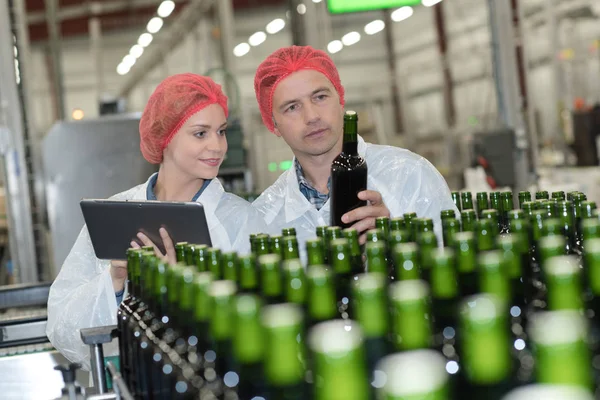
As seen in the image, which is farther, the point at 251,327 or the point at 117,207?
the point at 117,207

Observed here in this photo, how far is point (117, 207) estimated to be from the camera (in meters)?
2.08

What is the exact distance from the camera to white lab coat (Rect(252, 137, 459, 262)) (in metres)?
2.49

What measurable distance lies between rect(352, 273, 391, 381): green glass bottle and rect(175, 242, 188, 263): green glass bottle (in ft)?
2.61

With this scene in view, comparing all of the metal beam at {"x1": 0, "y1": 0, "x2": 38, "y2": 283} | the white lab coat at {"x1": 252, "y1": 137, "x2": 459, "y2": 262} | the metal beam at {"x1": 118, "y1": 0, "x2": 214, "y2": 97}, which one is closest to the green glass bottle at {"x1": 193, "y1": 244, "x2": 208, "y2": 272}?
the white lab coat at {"x1": 252, "y1": 137, "x2": 459, "y2": 262}

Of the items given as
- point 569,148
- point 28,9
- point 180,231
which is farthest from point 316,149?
point 28,9

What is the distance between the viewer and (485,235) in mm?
1611

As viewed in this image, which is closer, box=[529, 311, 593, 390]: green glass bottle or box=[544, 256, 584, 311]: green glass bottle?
box=[529, 311, 593, 390]: green glass bottle

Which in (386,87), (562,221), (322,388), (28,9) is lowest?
(322,388)

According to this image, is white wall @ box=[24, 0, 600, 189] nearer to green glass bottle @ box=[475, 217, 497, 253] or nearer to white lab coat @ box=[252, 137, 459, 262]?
white lab coat @ box=[252, 137, 459, 262]

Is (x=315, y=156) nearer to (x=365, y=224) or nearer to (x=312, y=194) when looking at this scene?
(x=312, y=194)

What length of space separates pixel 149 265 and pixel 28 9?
44.0 ft

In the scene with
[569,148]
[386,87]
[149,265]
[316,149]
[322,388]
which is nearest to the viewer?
[322,388]

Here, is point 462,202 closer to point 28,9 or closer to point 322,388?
point 322,388

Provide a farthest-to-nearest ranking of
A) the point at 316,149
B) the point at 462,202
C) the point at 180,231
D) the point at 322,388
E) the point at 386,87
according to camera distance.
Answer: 1. the point at 386,87
2. the point at 462,202
3. the point at 316,149
4. the point at 180,231
5. the point at 322,388
